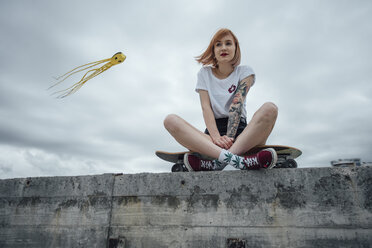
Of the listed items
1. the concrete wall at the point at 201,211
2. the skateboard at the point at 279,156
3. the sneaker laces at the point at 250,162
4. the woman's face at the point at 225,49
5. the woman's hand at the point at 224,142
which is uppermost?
the woman's face at the point at 225,49

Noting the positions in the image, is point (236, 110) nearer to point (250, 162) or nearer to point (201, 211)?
point (250, 162)

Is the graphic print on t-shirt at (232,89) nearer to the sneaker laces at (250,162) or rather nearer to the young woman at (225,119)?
the young woman at (225,119)

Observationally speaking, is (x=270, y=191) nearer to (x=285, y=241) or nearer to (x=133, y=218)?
(x=285, y=241)

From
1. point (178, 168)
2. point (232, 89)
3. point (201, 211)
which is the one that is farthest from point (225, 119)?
point (201, 211)

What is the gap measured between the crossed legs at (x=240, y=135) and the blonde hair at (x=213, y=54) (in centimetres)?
114

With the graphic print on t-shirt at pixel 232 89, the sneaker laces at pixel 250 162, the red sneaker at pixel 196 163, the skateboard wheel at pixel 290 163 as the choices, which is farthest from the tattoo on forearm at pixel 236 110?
the skateboard wheel at pixel 290 163

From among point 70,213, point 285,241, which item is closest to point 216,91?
point 285,241

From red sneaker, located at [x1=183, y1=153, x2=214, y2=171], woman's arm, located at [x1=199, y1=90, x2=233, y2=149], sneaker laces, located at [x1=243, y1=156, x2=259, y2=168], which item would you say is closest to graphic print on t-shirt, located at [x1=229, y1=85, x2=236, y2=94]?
woman's arm, located at [x1=199, y1=90, x2=233, y2=149]

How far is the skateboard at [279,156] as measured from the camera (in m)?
2.66

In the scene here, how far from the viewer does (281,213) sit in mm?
2229

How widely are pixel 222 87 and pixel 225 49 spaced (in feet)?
1.70

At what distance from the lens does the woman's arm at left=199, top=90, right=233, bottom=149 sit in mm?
2769

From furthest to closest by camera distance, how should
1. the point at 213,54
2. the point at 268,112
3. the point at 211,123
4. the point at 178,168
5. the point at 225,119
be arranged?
the point at 213,54 < the point at 225,119 < the point at 211,123 < the point at 178,168 < the point at 268,112

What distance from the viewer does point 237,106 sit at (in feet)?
10.0
